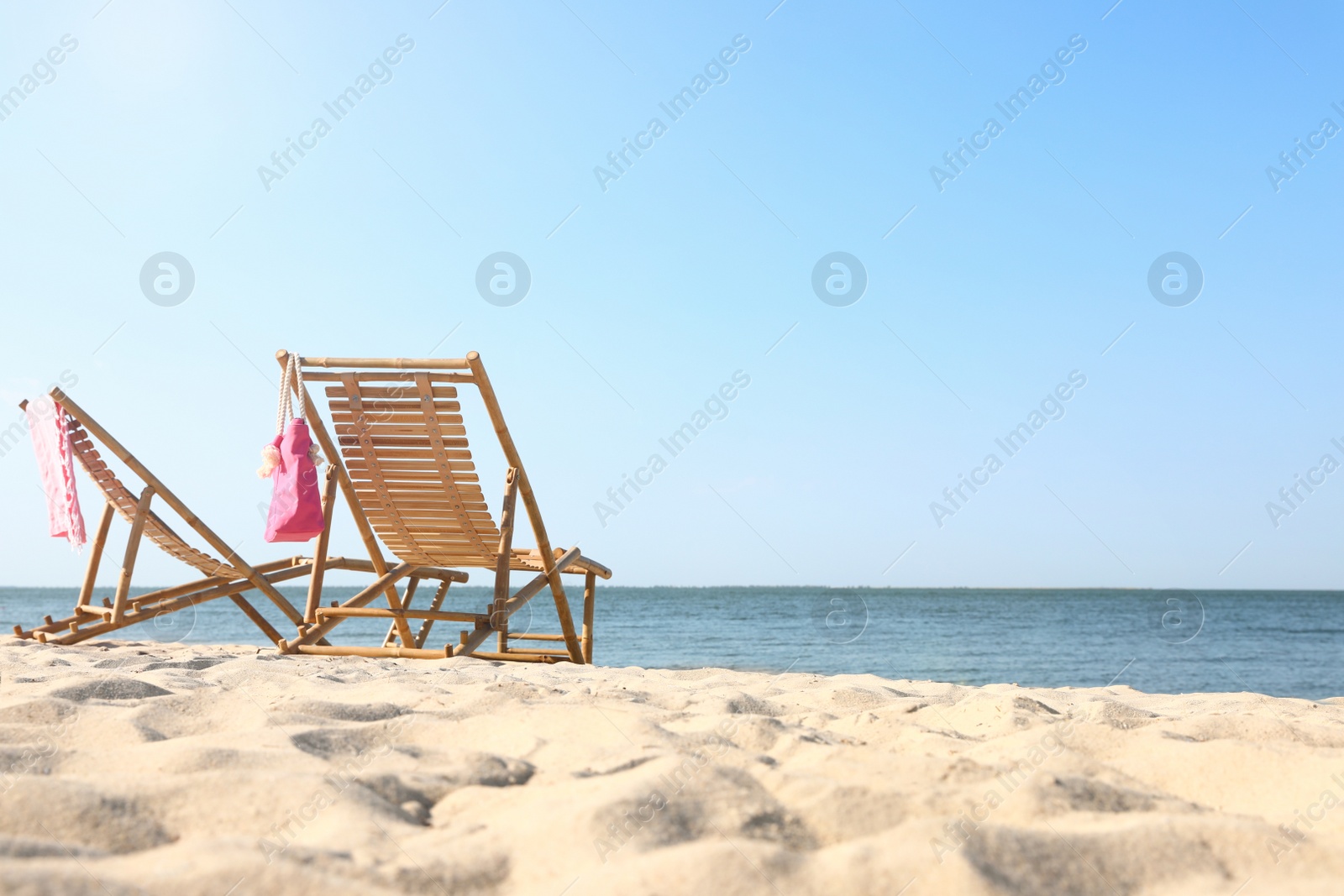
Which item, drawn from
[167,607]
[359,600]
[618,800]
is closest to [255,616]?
[167,607]

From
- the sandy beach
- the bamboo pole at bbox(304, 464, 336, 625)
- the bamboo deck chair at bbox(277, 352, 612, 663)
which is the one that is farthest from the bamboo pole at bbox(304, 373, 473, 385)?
the sandy beach

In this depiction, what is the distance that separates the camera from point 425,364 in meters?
4.43

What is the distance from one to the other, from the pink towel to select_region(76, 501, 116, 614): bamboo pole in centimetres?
20

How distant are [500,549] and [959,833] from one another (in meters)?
3.69

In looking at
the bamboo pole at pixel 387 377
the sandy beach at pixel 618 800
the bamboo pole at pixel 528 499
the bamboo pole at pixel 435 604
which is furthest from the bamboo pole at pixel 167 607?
the sandy beach at pixel 618 800

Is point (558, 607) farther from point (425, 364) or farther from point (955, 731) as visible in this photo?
point (955, 731)

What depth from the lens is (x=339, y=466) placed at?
488 centimetres

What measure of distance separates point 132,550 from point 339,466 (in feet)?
4.30

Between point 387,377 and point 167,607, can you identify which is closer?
point 387,377

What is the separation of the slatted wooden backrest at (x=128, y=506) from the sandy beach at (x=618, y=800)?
9.31ft

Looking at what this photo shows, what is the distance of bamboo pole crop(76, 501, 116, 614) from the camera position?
5.18 metres

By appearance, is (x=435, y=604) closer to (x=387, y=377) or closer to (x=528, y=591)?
(x=528, y=591)

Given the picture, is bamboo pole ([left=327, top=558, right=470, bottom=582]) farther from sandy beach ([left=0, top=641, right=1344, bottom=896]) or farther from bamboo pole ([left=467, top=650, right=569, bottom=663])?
sandy beach ([left=0, top=641, right=1344, bottom=896])

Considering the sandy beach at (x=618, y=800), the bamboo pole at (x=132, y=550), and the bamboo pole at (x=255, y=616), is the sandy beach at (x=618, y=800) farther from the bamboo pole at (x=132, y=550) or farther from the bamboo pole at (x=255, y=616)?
the bamboo pole at (x=255, y=616)
